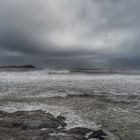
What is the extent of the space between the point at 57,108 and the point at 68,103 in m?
3.09

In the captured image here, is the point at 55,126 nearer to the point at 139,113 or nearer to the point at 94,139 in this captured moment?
the point at 94,139

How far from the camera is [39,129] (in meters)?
15.1

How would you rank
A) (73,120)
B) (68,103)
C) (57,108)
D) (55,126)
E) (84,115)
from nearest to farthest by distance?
1. (55,126)
2. (73,120)
3. (84,115)
4. (57,108)
5. (68,103)

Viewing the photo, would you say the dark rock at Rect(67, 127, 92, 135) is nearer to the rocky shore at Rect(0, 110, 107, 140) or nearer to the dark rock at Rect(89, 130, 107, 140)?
the rocky shore at Rect(0, 110, 107, 140)

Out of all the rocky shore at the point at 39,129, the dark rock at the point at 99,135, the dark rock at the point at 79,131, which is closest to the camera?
the rocky shore at the point at 39,129

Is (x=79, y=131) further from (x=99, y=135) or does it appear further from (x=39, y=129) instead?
(x=39, y=129)

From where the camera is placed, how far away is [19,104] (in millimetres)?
25562

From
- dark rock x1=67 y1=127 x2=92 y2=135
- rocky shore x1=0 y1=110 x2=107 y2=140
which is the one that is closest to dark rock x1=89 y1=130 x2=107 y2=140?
rocky shore x1=0 y1=110 x2=107 y2=140

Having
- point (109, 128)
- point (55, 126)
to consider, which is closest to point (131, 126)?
point (109, 128)

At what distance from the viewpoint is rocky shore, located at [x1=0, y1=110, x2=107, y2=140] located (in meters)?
13.5

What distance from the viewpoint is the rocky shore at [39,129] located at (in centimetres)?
1345

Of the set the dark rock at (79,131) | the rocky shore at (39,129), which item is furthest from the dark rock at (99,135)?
the dark rock at (79,131)

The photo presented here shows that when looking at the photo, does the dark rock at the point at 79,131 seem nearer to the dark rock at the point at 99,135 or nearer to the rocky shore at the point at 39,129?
the rocky shore at the point at 39,129

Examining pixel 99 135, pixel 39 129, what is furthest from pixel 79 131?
pixel 39 129
